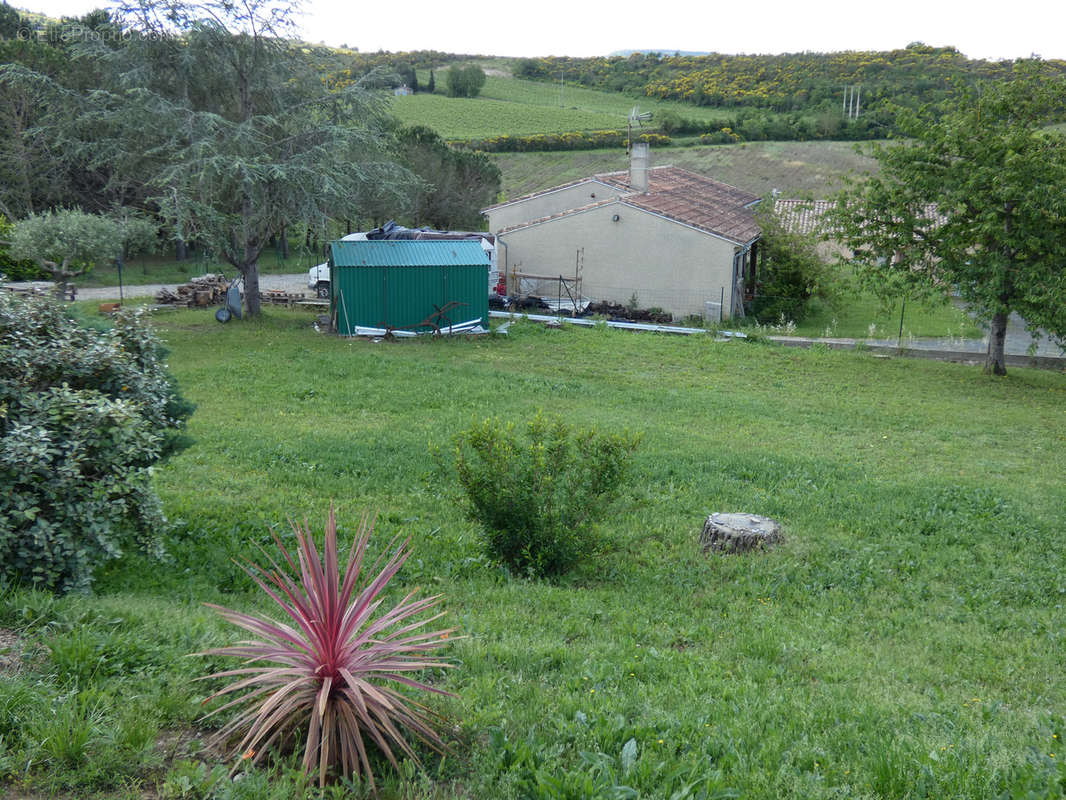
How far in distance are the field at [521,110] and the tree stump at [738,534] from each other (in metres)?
66.9

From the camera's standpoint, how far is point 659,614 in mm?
6551

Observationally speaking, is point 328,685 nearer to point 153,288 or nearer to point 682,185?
point 153,288

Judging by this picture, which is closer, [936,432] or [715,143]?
[936,432]

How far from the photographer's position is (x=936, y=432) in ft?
48.2

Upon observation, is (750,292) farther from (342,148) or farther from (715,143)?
(715,143)

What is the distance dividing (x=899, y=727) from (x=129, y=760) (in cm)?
387

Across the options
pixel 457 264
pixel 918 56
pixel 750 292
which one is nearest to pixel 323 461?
pixel 457 264

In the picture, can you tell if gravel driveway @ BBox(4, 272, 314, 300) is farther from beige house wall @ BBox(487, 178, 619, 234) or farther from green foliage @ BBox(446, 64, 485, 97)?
green foliage @ BBox(446, 64, 485, 97)

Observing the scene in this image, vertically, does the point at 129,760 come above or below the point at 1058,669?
above

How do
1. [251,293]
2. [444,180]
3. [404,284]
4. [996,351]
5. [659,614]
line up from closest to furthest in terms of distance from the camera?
1. [659,614]
2. [996,351]
3. [404,284]
4. [251,293]
5. [444,180]

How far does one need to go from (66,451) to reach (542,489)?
3815 millimetres

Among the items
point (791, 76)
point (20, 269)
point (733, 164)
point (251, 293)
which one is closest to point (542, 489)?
point (251, 293)

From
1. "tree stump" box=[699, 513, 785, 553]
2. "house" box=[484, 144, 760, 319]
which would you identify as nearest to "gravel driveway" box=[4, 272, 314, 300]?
"house" box=[484, 144, 760, 319]

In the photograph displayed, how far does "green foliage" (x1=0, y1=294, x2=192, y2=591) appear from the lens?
18.1ft
